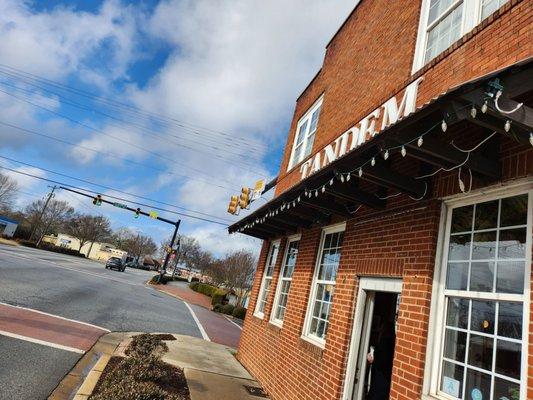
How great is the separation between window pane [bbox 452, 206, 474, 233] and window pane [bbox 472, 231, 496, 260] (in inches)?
7.6

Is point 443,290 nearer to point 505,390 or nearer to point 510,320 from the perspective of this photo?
point 510,320

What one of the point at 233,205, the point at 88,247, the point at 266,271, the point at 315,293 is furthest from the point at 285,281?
the point at 88,247

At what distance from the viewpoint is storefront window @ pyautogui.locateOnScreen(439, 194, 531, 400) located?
3.26 m

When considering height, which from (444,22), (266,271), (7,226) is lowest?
(266,271)

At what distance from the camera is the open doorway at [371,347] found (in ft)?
17.3

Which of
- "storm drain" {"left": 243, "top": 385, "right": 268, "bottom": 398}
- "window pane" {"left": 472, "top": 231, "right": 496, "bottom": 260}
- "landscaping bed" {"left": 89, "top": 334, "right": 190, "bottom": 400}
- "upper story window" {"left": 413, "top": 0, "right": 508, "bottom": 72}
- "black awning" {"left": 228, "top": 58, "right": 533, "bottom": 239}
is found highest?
"upper story window" {"left": 413, "top": 0, "right": 508, "bottom": 72}

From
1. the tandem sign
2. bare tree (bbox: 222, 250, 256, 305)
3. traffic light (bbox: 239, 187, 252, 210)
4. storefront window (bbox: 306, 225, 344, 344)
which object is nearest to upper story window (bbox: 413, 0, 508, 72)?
the tandem sign

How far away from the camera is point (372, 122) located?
6645mm

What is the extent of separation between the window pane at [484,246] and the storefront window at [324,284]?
9.78 ft

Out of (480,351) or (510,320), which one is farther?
(480,351)

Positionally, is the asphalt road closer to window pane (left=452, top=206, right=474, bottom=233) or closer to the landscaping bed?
the landscaping bed

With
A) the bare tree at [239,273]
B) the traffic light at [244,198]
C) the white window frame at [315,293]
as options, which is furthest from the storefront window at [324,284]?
the bare tree at [239,273]

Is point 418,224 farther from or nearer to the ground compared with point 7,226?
nearer to the ground

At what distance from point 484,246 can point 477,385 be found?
4.07 ft
